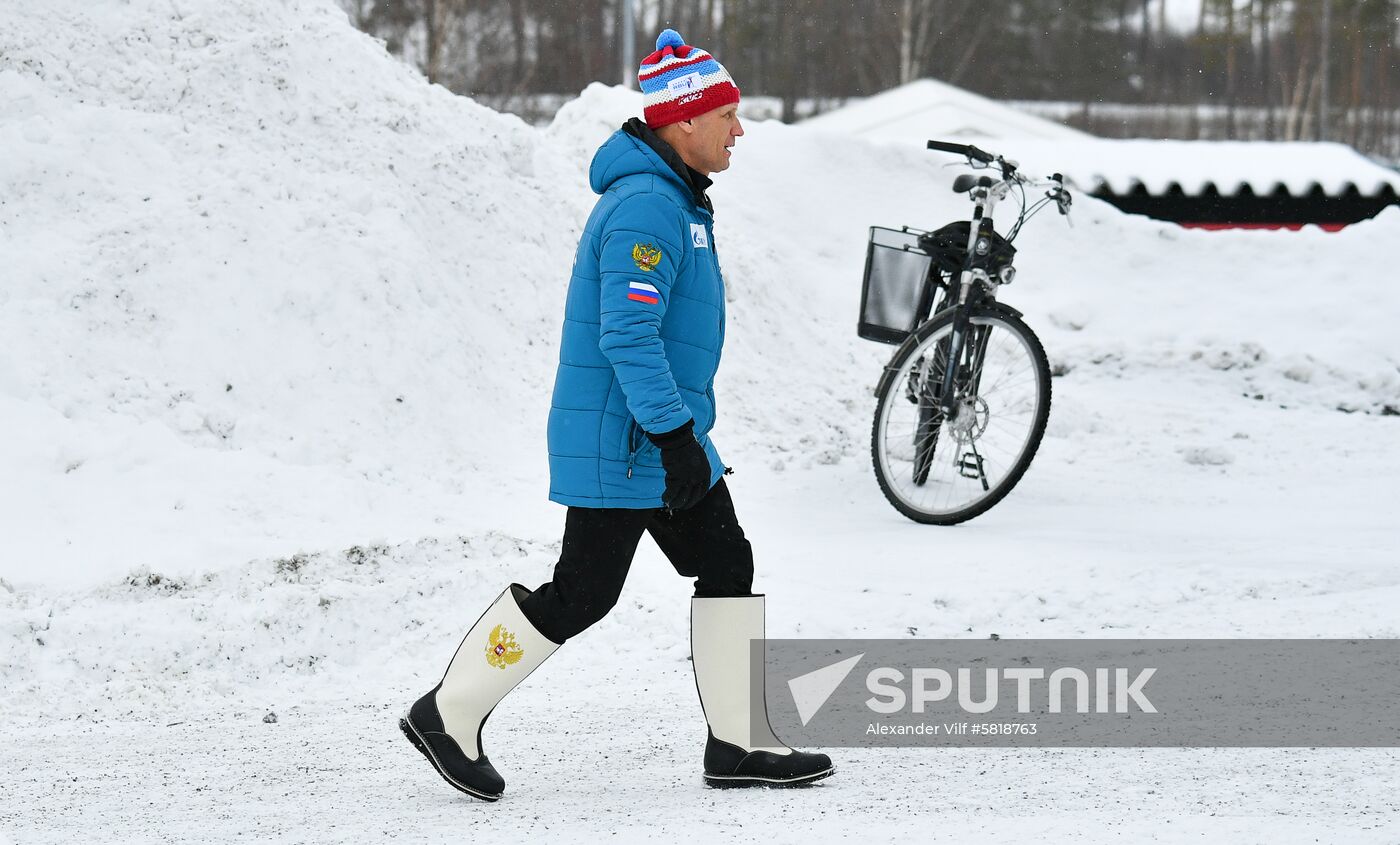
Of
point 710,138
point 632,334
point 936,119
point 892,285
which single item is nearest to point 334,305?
point 892,285

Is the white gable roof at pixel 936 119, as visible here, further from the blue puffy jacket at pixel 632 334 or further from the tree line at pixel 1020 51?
the blue puffy jacket at pixel 632 334

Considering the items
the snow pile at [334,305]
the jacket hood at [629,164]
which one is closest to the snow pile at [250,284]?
the snow pile at [334,305]

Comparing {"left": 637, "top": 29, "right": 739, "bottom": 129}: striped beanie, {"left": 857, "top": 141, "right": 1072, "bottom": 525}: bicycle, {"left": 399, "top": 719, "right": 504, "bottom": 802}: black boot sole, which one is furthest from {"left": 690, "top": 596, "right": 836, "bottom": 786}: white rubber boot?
{"left": 857, "top": 141, "right": 1072, "bottom": 525}: bicycle

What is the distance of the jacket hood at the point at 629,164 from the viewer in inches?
132

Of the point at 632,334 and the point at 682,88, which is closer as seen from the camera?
the point at 632,334

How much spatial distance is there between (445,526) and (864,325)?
2249mm

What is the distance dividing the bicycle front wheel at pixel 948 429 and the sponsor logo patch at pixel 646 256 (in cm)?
330

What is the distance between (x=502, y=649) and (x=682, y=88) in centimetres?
131

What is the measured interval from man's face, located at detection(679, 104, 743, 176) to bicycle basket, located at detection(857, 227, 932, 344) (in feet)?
11.4

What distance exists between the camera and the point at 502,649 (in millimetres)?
3396

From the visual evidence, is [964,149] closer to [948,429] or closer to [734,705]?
[948,429]

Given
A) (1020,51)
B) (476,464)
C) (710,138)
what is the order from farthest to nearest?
(1020,51) → (476,464) → (710,138)

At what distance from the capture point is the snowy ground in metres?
3.56

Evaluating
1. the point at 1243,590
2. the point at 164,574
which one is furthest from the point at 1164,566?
the point at 164,574
